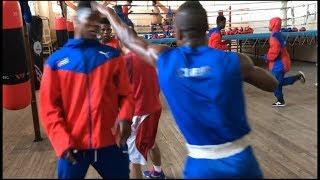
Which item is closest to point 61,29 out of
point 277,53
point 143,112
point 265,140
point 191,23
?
point 277,53

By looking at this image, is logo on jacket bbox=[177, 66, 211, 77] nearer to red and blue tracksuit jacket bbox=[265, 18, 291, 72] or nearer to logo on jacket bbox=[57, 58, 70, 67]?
logo on jacket bbox=[57, 58, 70, 67]

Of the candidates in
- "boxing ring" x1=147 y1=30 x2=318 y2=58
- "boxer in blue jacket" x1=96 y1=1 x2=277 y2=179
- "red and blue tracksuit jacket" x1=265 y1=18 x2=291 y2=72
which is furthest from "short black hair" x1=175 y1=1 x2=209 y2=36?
"boxing ring" x1=147 y1=30 x2=318 y2=58

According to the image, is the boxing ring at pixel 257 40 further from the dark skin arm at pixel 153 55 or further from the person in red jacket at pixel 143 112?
the dark skin arm at pixel 153 55

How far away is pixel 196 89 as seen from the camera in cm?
129

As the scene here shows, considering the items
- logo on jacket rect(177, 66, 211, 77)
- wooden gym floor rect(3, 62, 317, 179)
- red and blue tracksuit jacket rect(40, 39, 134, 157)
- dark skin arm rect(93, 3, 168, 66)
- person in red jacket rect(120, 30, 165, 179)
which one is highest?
dark skin arm rect(93, 3, 168, 66)

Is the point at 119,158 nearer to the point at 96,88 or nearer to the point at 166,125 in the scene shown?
the point at 96,88

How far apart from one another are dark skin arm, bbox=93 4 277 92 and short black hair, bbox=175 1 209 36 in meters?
0.15

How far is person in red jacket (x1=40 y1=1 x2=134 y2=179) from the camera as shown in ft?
5.24

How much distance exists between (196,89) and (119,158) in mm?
609

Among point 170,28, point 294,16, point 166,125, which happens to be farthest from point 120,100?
point 294,16

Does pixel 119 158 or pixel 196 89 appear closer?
pixel 196 89

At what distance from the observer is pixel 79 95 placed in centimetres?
162

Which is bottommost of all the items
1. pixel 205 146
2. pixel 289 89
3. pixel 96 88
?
pixel 289 89

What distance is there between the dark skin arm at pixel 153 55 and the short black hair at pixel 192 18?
0.49 feet
